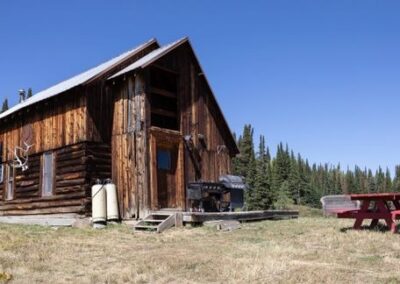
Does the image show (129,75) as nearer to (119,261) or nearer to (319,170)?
(119,261)

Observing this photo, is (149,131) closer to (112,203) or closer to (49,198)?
(112,203)

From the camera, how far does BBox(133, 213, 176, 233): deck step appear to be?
15.0 m

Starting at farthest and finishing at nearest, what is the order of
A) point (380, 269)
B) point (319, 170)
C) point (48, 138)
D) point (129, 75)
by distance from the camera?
point (319, 170) < point (48, 138) < point (129, 75) < point (380, 269)

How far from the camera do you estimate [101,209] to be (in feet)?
56.1

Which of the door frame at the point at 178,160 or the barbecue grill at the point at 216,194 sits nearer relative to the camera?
the door frame at the point at 178,160

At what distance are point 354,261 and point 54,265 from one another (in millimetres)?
Result: 5721

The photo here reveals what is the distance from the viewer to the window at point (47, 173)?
19422 mm

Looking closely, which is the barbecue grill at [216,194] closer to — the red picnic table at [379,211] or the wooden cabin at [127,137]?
the wooden cabin at [127,137]

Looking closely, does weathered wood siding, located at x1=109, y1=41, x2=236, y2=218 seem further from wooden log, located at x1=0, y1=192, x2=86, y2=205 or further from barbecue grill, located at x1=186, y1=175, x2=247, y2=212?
wooden log, located at x1=0, y1=192, x2=86, y2=205

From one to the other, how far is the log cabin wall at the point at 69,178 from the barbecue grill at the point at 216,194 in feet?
10.9

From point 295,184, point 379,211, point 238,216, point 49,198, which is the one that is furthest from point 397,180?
point 379,211

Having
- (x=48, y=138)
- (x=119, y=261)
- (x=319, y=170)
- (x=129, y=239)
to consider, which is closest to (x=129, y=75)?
(x=48, y=138)

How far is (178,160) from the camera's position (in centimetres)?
1906

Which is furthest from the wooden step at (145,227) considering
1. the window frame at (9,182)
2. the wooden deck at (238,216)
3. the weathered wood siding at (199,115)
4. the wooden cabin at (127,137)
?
the window frame at (9,182)
